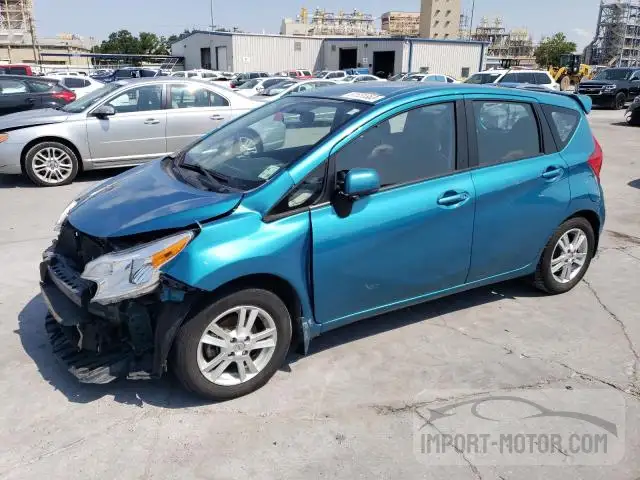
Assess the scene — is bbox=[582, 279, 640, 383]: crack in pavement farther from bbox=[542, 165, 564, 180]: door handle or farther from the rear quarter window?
the rear quarter window

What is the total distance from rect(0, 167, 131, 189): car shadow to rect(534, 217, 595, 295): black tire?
23.0 ft

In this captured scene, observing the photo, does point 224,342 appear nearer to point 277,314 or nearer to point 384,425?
point 277,314

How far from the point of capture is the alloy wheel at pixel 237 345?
3014mm

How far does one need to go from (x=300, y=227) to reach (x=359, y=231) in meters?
0.39

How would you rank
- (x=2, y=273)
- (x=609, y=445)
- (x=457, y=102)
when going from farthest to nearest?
(x=2, y=273), (x=457, y=102), (x=609, y=445)

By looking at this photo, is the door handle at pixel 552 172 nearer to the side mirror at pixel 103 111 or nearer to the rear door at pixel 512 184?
the rear door at pixel 512 184

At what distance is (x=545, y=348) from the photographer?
151 inches

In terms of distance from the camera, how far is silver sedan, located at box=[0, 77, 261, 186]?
26.2 ft

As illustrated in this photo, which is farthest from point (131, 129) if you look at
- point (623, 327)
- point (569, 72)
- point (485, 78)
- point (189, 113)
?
Result: point (569, 72)

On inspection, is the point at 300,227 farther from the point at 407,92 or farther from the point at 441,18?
the point at 441,18

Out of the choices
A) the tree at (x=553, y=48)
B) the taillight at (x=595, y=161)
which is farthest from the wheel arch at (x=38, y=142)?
the tree at (x=553, y=48)

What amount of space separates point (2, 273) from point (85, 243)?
2.30 m

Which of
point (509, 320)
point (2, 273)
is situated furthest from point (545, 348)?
point (2, 273)

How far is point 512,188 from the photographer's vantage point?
390 cm
